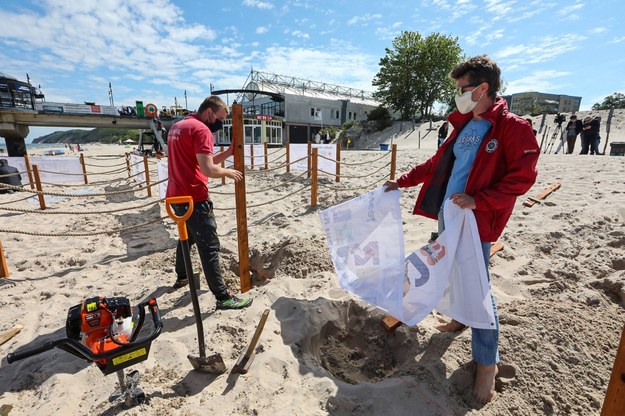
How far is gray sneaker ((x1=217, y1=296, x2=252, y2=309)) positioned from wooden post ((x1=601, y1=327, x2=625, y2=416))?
246 cm

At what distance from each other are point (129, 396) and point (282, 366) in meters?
0.92

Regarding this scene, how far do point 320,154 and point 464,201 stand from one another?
767 cm

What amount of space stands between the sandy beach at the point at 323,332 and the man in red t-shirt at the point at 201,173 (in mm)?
356

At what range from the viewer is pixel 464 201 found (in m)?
1.79

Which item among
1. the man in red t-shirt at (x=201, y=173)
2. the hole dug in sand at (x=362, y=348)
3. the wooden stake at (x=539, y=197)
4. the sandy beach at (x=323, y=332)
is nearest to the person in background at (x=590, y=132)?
the wooden stake at (x=539, y=197)

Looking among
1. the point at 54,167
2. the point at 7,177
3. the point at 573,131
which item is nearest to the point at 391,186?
the point at 7,177

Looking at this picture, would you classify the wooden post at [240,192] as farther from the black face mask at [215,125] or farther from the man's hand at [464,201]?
the man's hand at [464,201]

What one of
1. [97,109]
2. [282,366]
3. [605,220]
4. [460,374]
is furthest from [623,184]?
[97,109]

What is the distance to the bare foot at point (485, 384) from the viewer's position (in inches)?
74.9

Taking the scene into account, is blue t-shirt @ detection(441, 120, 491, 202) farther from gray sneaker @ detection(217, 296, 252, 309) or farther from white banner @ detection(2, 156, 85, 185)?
white banner @ detection(2, 156, 85, 185)

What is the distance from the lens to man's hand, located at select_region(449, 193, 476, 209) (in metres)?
1.78

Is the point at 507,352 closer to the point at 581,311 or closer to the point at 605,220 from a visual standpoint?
the point at 581,311

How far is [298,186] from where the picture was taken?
9.01 metres

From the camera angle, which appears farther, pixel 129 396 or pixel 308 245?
pixel 308 245
